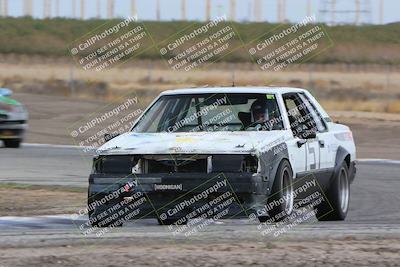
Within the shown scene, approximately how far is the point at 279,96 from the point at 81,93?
35680mm

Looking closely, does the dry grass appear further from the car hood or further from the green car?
the car hood

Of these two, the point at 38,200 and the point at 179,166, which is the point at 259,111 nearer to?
the point at 179,166

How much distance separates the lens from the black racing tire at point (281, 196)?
11.1 metres

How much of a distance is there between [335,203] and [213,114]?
1.74 meters

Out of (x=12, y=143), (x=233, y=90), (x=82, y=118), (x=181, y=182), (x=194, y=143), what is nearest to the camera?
(x=181, y=182)

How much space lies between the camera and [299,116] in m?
12.8

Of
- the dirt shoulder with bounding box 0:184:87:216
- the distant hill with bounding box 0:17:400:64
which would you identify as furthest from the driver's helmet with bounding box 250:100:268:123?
the distant hill with bounding box 0:17:400:64

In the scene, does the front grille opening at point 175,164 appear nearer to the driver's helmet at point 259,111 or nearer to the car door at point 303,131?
the car door at point 303,131

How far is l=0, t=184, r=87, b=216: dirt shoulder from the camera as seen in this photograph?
13.6m

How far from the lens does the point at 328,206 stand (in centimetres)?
1275

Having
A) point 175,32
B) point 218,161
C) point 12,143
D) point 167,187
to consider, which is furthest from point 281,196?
point 175,32

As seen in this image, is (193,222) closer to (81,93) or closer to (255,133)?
(255,133)

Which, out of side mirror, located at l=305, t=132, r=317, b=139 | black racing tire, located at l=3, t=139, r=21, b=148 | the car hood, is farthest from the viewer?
black racing tire, located at l=3, t=139, r=21, b=148

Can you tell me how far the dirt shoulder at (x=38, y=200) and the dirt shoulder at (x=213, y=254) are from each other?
4.52 metres
